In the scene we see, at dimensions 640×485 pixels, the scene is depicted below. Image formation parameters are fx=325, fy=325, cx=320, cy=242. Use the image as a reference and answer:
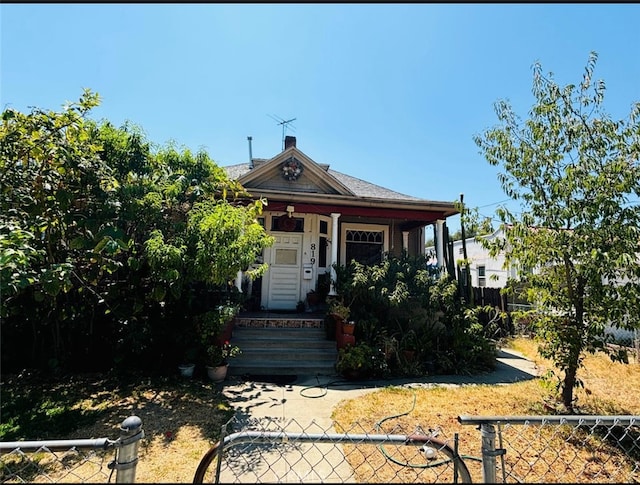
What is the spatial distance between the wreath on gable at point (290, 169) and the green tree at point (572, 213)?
629 centimetres

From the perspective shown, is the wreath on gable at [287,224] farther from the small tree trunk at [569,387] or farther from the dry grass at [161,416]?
the small tree trunk at [569,387]

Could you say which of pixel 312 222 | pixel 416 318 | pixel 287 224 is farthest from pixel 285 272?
pixel 416 318

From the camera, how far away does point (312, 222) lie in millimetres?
9656

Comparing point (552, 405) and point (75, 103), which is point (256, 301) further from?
point (552, 405)

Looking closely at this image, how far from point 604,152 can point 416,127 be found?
548 cm

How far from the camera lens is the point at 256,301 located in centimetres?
905

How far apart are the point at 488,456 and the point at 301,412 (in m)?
3.47

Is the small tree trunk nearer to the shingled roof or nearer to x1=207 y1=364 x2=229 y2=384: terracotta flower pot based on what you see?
x1=207 y1=364 x2=229 y2=384: terracotta flower pot

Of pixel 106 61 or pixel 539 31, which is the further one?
pixel 106 61

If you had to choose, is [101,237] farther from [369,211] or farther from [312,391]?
[369,211]

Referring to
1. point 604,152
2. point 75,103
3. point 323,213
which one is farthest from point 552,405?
point 75,103

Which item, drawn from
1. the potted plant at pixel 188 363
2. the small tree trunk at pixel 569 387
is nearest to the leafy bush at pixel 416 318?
the small tree trunk at pixel 569 387

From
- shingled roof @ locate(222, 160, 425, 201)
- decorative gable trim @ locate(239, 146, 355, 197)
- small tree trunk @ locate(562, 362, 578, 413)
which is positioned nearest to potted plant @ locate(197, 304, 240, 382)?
decorative gable trim @ locate(239, 146, 355, 197)

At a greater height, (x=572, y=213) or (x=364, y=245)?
(x=364, y=245)
